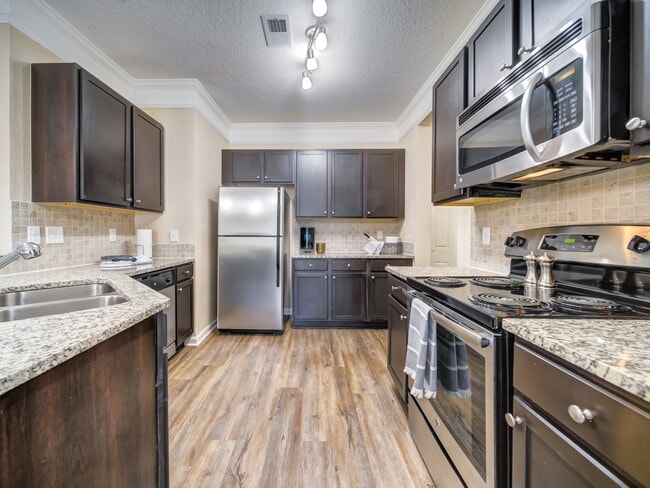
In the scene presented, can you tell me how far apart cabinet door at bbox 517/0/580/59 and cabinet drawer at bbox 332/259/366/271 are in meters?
2.42

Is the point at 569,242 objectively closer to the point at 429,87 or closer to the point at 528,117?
the point at 528,117

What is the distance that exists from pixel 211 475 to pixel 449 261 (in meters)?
4.31

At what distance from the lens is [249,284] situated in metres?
3.06

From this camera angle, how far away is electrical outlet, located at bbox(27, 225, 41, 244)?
176 cm

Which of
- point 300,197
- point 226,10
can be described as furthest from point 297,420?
point 226,10

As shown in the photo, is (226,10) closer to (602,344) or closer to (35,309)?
(35,309)

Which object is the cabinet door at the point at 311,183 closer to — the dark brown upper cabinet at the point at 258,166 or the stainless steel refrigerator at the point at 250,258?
the dark brown upper cabinet at the point at 258,166

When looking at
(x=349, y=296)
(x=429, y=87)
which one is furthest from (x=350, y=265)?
(x=429, y=87)

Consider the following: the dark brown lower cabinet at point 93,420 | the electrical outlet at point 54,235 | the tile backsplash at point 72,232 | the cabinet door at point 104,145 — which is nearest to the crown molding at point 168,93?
the cabinet door at point 104,145

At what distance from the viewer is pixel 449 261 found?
4.63 metres

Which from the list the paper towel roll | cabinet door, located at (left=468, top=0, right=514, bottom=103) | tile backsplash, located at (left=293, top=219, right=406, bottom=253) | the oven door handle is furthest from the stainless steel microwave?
the paper towel roll

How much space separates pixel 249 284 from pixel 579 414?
2849mm

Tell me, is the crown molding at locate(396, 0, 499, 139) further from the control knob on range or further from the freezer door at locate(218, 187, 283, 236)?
the freezer door at locate(218, 187, 283, 236)

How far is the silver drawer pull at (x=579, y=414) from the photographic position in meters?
0.54
